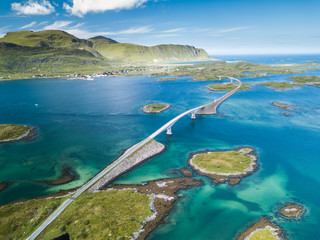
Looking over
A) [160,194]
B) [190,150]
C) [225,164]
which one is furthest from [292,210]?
[190,150]

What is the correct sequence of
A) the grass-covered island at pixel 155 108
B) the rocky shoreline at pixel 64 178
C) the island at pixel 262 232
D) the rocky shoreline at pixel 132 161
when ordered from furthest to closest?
the grass-covered island at pixel 155 108
the rocky shoreline at pixel 64 178
the rocky shoreline at pixel 132 161
the island at pixel 262 232

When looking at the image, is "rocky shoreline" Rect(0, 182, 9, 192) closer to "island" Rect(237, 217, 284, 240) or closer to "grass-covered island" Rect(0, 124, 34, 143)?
"grass-covered island" Rect(0, 124, 34, 143)

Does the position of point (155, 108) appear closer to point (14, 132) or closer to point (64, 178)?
point (14, 132)

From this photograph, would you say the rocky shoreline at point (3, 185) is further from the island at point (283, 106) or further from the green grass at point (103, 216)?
the island at point (283, 106)

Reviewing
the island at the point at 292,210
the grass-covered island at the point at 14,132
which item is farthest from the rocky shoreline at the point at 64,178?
the island at the point at 292,210

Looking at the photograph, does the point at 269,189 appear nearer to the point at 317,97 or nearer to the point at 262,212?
the point at 262,212

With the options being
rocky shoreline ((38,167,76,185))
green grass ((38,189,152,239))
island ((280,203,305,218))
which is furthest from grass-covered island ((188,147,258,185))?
rocky shoreline ((38,167,76,185))
